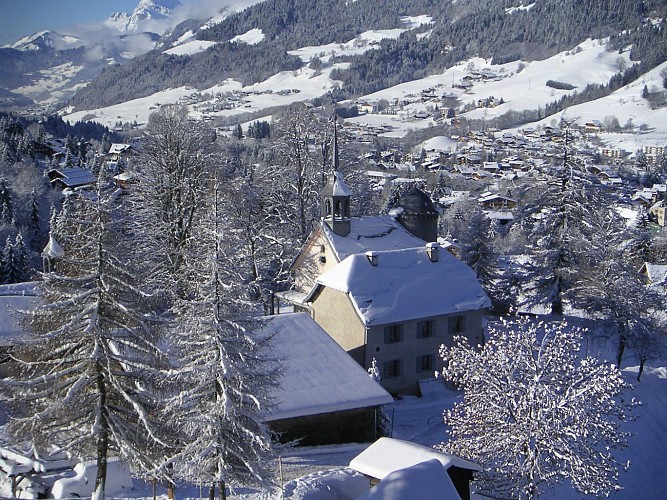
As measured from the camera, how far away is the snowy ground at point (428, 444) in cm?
1848

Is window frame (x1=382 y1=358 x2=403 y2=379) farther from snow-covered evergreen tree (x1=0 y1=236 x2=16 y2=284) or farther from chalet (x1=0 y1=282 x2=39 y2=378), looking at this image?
snow-covered evergreen tree (x1=0 y1=236 x2=16 y2=284)

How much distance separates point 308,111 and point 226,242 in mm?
34366

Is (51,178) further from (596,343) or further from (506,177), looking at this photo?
(506,177)

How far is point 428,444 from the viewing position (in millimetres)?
25719

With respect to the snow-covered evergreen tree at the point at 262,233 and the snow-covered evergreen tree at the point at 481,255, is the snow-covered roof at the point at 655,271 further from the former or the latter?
the snow-covered evergreen tree at the point at 262,233

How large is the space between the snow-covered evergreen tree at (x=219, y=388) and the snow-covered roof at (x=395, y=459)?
286cm

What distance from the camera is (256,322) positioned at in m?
16.1

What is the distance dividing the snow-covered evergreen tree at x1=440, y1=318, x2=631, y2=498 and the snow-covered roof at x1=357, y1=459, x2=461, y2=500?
3412 mm

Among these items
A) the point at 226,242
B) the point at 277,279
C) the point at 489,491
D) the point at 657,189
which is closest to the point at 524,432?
the point at 489,491

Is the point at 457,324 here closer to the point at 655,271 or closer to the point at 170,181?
the point at 170,181

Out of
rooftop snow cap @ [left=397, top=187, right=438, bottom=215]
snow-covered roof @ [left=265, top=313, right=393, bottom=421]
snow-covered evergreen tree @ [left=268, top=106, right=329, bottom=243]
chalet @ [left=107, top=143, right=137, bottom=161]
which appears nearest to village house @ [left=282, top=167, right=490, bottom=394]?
snow-covered roof @ [left=265, top=313, right=393, bottom=421]

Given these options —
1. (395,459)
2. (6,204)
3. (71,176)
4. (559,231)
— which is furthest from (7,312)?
(71,176)

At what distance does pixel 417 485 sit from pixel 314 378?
10.5 metres

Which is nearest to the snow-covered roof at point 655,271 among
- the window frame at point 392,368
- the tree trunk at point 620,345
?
the tree trunk at point 620,345
